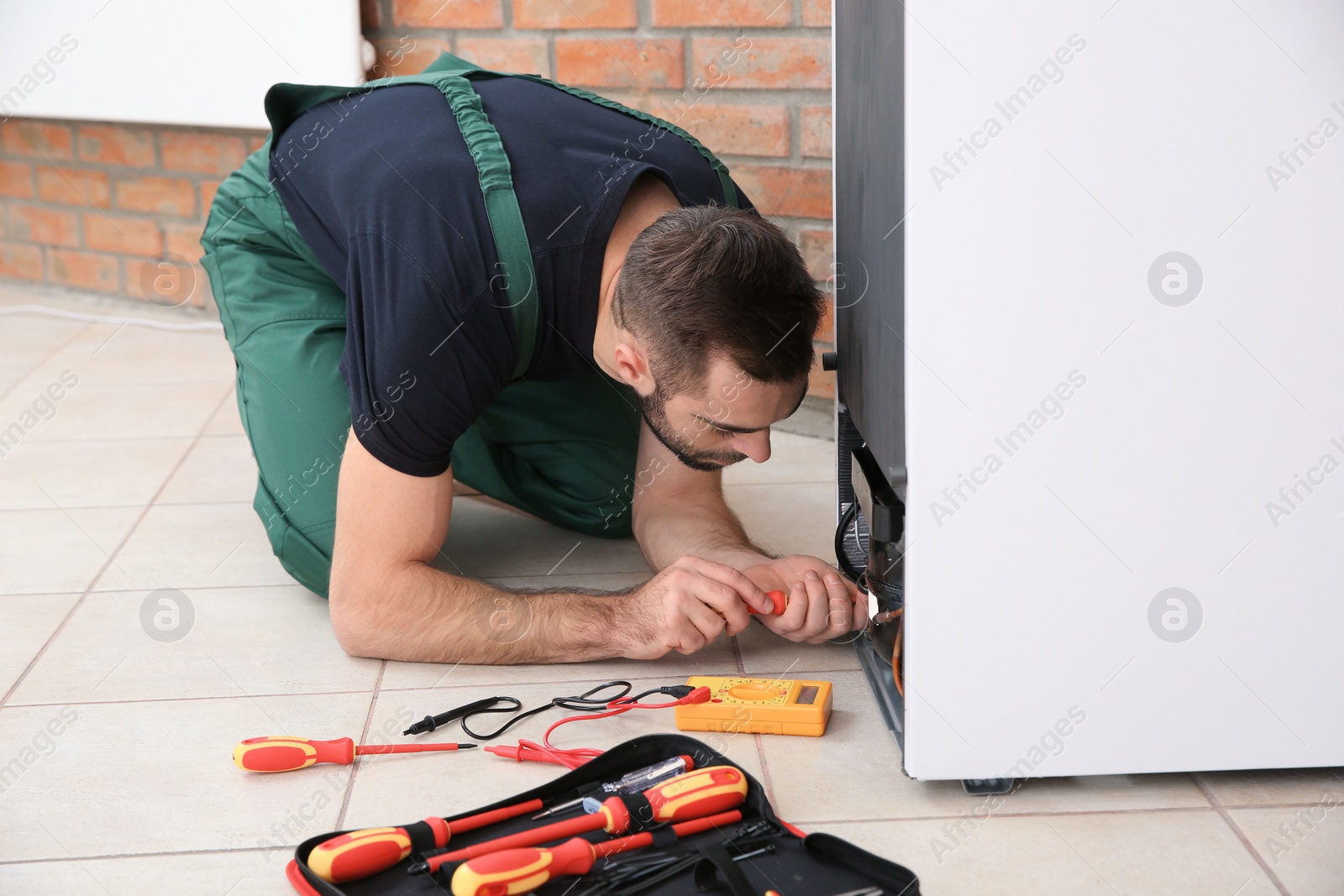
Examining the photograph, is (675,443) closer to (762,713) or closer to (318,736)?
(762,713)

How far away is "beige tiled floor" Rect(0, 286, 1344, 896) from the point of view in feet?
3.22

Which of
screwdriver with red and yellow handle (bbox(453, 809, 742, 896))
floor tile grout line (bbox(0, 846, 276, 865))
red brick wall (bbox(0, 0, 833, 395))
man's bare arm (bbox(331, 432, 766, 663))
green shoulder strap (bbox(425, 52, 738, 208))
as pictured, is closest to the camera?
screwdriver with red and yellow handle (bbox(453, 809, 742, 896))

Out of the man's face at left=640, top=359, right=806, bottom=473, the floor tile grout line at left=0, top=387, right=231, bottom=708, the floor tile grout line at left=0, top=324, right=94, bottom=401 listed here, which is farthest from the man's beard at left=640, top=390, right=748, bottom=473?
the floor tile grout line at left=0, top=324, right=94, bottom=401

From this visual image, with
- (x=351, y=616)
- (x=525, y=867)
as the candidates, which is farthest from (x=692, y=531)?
(x=525, y=867)

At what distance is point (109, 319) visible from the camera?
298cm

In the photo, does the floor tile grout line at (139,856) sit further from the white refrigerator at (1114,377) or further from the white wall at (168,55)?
the white wall at (168,55)

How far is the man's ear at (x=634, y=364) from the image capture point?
124cm

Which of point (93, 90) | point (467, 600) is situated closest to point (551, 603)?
point (467, 600)

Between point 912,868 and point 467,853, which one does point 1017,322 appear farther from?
point 467,853

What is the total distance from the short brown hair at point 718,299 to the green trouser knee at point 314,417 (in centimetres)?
37

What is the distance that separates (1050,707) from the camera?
3.28 ft

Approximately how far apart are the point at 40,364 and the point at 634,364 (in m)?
1.90

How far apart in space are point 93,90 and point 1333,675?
9.23ft

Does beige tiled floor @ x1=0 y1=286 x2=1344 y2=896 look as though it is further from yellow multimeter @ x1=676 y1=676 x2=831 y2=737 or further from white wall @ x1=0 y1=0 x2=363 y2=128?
white wall @ x1=0 y1=0 x2=363 y2=128
